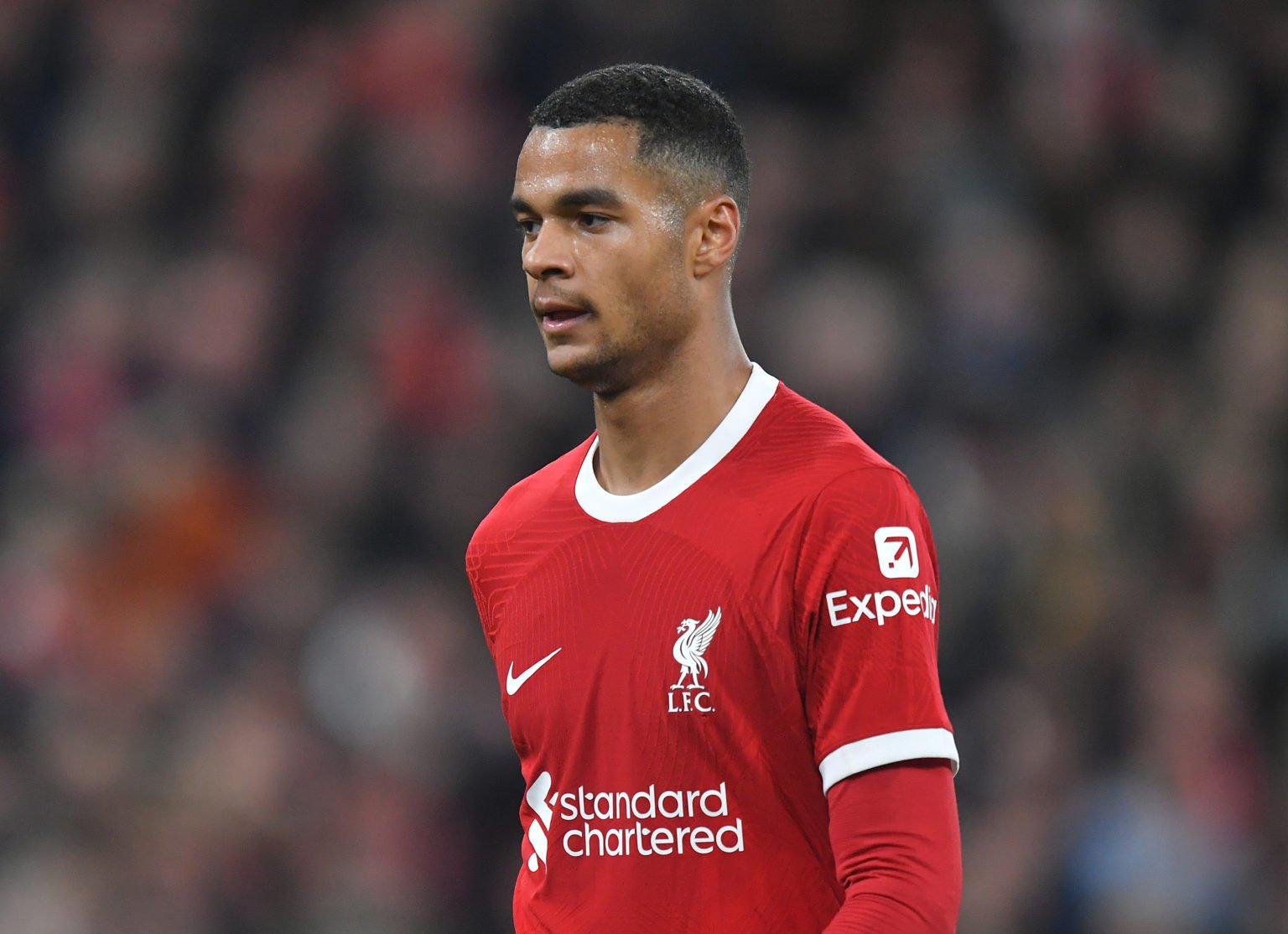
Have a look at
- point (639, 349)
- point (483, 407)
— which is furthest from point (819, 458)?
point (483, 407)

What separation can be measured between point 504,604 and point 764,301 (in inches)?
173

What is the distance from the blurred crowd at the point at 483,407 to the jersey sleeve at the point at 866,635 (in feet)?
11.2

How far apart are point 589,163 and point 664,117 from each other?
133 mm

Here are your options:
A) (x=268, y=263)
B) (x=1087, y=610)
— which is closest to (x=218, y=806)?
(x=268, y=263)

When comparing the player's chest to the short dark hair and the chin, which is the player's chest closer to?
the chin

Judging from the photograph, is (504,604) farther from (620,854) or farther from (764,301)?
(764,301)

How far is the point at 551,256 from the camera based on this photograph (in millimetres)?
2588

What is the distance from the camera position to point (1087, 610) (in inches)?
245

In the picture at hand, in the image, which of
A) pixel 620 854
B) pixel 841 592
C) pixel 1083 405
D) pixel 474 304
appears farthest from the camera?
pixel 474 304

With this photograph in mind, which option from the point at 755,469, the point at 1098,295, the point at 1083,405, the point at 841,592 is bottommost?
the point at 841,592

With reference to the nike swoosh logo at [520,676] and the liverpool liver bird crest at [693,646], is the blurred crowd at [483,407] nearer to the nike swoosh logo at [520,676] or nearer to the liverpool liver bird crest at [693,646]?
the nike swoosh logo at [520,676]

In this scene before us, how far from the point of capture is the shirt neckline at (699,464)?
2662 millimetres

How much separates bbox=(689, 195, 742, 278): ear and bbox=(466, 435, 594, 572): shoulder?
15.5 inches

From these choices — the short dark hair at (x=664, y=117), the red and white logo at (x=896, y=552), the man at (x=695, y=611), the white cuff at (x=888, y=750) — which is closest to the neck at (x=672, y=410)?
the man at (x=695, y=611)
